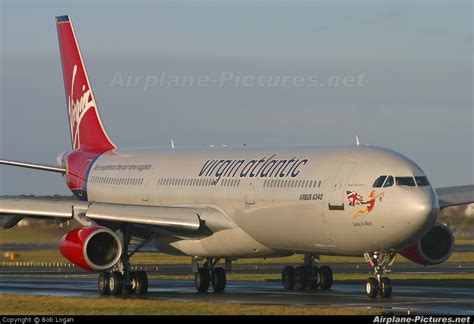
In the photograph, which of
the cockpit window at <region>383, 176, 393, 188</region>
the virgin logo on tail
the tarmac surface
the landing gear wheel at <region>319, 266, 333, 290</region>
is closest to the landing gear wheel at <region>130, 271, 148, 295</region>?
the tarmac surface

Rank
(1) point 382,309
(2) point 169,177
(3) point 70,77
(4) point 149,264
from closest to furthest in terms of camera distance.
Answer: (1) point 382,309 → (2) point 169,177 → (3) point 70,77 → (4) point 149,264

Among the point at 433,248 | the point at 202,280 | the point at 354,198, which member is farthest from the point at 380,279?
the point at 202,280

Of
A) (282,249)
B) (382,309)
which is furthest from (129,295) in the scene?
(382,309)

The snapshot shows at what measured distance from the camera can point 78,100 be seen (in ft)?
180

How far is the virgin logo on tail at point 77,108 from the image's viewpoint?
5434 cm

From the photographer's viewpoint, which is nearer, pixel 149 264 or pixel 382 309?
pixel 382 309

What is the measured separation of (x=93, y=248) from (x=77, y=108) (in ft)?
54.9

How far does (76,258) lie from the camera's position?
1537 inches

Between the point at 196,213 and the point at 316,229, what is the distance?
19.6 feet

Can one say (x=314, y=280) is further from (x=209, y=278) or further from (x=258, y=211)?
(x=258, y=211)

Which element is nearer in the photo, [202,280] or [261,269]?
[202,280]

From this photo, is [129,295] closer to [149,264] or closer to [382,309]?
[382,309]

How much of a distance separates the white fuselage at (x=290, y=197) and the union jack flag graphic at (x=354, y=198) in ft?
0.09

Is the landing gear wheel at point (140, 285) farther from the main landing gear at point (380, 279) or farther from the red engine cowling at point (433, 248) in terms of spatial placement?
the red engine cowling at point (433, 248)
